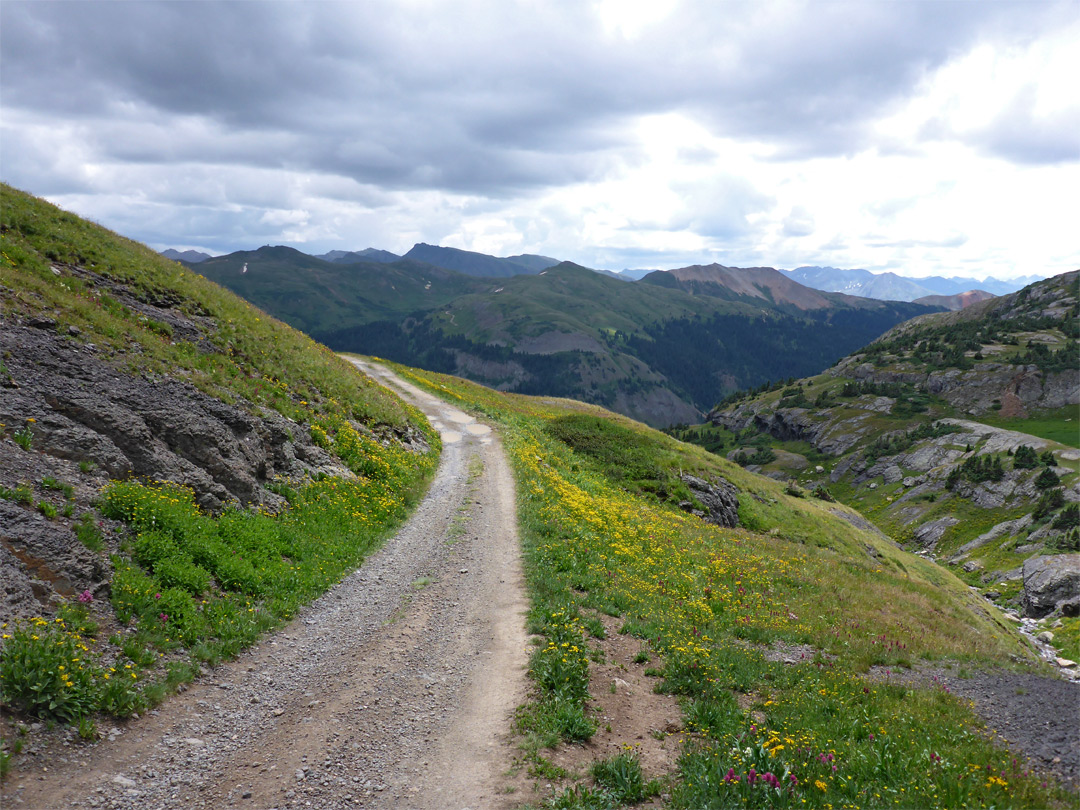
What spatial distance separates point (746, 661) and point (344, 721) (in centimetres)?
985

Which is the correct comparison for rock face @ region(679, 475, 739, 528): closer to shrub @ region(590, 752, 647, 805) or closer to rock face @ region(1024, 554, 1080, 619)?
shrub @ region(590, 752, 647, 805)

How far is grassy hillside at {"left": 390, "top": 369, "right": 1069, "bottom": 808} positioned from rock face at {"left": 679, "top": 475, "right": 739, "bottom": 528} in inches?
234

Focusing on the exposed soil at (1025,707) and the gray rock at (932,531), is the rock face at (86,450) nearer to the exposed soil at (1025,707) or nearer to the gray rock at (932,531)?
the exposed soil at (1025,707)

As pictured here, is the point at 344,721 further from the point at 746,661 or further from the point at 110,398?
the point at 110,398

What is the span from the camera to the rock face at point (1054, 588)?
5982cm

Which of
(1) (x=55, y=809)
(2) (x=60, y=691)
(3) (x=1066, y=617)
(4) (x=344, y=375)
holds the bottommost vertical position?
(3) (x=1066, y=617)

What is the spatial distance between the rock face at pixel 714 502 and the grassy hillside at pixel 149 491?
841 inches

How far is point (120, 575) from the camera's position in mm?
11883

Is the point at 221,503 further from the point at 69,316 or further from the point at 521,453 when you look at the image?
the point at 521,453

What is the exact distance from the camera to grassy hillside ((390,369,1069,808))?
8.44 meters

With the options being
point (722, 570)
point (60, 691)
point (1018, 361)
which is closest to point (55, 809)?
point (60, 691)

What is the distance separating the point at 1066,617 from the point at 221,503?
80719 millimetres

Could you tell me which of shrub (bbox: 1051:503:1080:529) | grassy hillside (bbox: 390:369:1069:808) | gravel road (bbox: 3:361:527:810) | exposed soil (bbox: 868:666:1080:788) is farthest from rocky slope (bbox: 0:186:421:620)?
shrub (bbox: 1051:503:1080:529)

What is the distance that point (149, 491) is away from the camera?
1488cm
